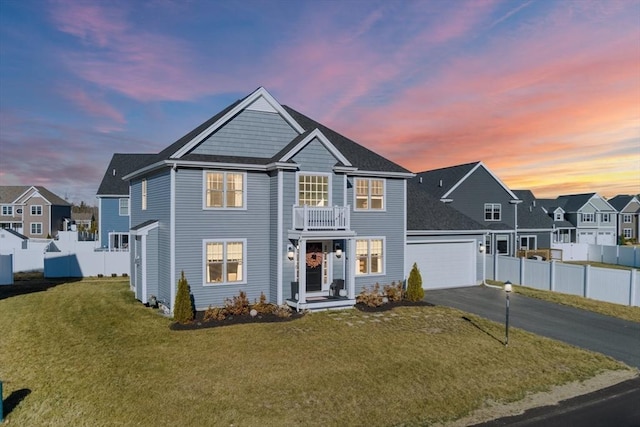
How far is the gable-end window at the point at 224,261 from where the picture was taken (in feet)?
53.8

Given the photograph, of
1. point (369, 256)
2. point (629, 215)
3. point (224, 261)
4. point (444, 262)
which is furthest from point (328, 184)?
point (629, 215)

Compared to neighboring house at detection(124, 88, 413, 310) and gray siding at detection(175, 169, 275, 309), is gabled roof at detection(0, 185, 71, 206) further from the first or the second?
gray siding at detection(175, 169, 275, 309)

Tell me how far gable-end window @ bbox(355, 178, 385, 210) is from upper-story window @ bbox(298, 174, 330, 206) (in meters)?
2.14

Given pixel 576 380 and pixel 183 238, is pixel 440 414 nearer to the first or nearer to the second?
pixel 576 380

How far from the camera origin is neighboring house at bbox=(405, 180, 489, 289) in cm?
2197

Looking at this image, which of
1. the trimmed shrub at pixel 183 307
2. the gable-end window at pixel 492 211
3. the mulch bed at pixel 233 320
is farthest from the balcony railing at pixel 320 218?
the gable-end window at pixel 492 211

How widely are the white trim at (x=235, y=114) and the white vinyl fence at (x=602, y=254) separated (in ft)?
104

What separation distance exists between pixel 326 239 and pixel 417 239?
6706 mm

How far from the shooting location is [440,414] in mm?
8047

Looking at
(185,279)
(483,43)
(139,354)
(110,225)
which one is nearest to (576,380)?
(139,354)

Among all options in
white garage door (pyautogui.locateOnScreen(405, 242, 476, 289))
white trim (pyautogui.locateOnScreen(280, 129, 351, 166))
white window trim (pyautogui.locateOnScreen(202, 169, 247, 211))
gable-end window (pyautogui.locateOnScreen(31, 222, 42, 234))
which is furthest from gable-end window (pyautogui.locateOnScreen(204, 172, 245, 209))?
gable-end window (pyautogui.locateOnScreen(31, 222, 42, 234))

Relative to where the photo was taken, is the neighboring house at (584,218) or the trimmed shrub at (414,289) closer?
the trimmed shrub at (414,289)

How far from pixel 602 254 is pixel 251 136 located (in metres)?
37.7

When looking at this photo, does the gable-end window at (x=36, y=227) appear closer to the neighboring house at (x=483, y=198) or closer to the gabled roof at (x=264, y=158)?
the gabled roof at (x=264, y=158)
